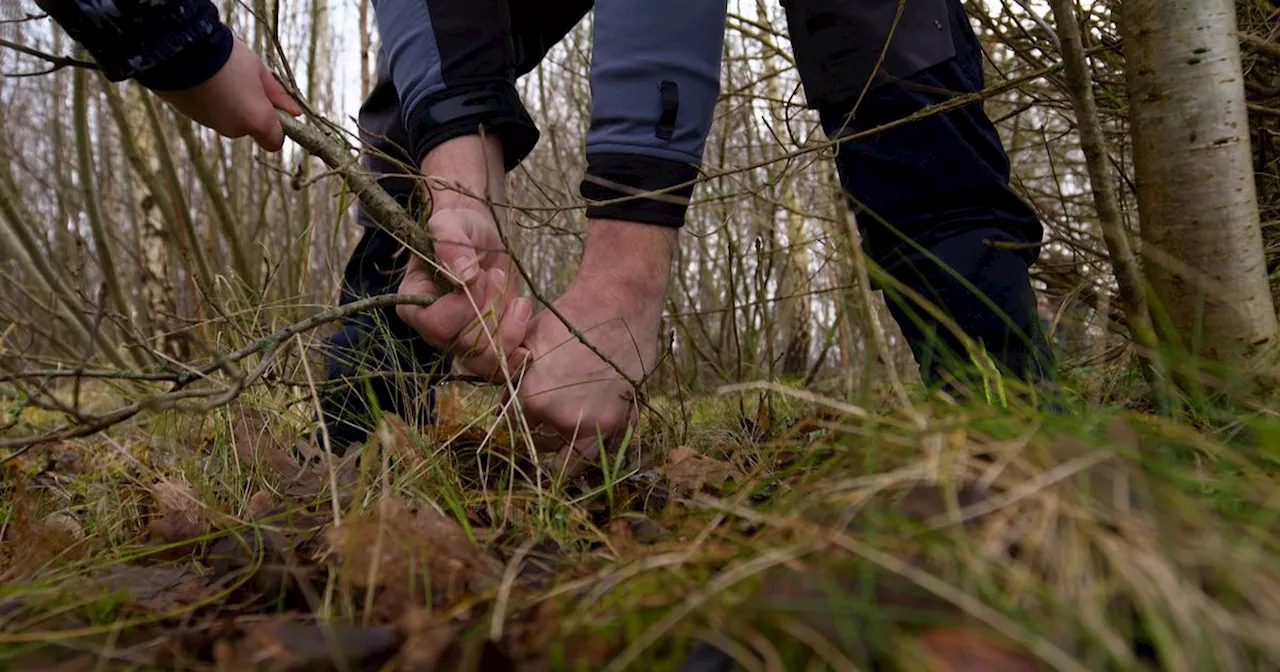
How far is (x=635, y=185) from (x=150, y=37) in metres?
0.81

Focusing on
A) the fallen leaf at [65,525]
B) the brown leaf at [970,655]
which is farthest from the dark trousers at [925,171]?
the brown leaf at [970,655]

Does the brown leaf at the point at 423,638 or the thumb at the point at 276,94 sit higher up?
the thumb at the point at 276,94

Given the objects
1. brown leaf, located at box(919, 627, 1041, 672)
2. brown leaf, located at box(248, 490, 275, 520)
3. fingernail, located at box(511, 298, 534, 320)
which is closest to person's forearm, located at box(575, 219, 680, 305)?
fingernail, located at box(511, 298, 534, 320)

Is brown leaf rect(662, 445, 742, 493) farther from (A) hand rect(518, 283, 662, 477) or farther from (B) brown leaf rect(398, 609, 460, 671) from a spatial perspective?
(B) brown leaf rect(398, 609, 460, 671)

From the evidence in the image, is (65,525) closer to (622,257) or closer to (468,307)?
(468,307)

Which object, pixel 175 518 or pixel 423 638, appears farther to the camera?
pixel 175 518

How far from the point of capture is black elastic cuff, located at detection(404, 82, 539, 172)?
5.06 ft

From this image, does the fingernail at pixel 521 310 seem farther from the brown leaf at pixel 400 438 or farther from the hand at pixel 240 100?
the hand at pixel 240 100

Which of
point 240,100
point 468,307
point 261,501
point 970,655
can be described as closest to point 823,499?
point 970,655

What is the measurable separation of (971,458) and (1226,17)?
3.22 feet

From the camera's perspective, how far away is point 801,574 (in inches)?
22.9

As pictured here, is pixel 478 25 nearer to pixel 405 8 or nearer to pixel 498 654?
pixel 405 8

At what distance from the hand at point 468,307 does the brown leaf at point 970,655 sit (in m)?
0.96

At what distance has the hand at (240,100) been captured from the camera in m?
1.35
